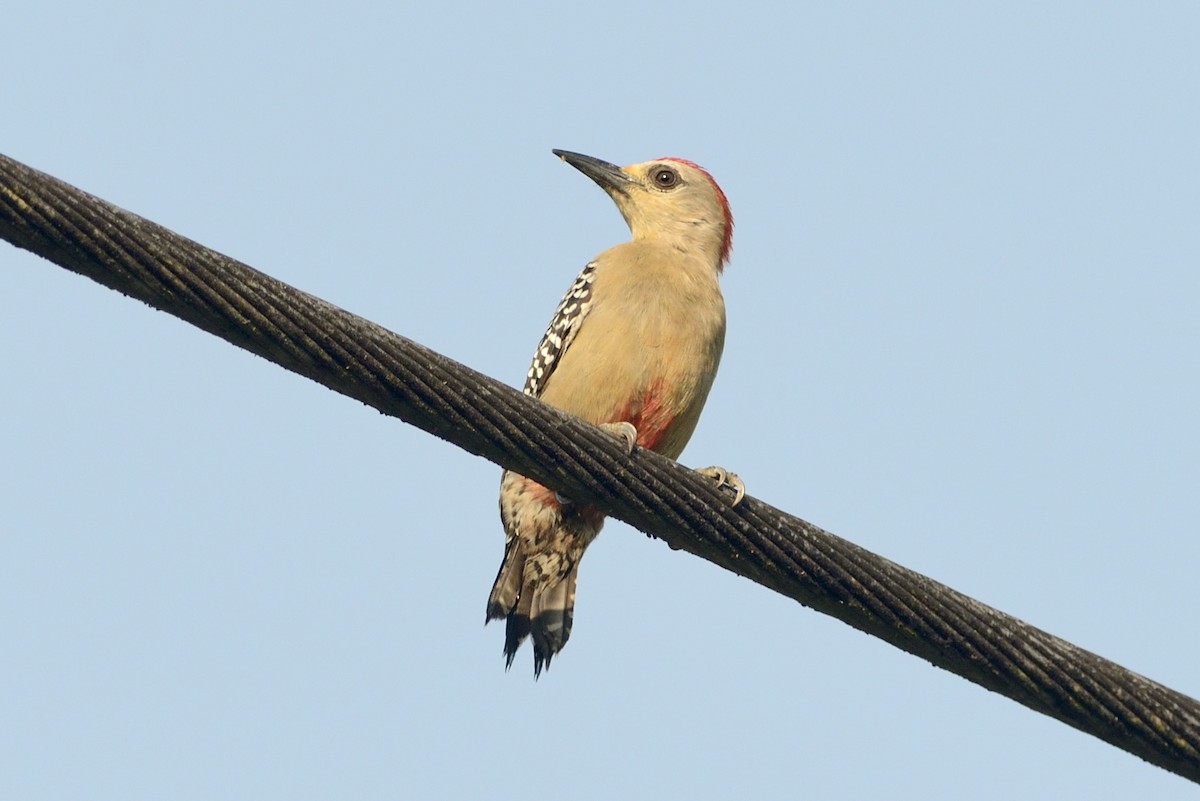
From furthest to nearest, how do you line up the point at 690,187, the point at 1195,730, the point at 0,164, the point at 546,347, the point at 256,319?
the point at 690,187, the point at 546,347, the point at 1195,730, the point at 256,319, the point at 0,164

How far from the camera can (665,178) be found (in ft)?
36.6

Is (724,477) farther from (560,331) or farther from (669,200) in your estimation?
(669,200)

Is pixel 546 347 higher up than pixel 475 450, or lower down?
higher up

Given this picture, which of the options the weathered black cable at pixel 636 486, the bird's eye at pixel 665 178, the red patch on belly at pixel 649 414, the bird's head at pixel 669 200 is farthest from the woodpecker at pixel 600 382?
the weathered black cable at pixel 636 486

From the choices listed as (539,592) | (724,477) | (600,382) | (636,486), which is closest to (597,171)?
(600,382)

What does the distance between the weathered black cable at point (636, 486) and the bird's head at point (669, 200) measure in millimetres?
5005

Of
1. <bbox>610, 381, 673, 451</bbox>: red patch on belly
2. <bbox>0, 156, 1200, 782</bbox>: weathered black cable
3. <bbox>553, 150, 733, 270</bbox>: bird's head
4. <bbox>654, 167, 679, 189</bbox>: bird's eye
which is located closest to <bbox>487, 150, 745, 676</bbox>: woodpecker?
<bbox>610, 381, 673, 451</bbox>: red patch on belly

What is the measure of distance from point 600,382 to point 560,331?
0.92 meters

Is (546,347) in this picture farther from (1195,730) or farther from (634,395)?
(1195,730)

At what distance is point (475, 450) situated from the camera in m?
5.51

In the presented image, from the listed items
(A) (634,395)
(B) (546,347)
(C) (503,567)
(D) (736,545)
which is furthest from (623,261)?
(D) (736,545)

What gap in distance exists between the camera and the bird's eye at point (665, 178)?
11086 millimetres

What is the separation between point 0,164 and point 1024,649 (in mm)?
3824

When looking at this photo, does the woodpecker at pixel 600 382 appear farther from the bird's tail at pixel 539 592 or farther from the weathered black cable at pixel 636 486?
the weathered black cable at pixel 636 486
